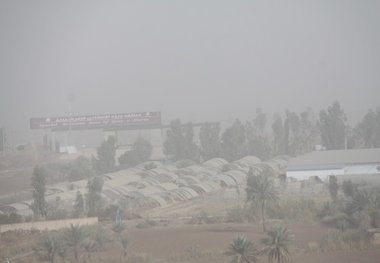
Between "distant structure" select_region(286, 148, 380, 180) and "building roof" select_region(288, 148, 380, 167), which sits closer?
"distant structure" select_region(286, 148, 380, 180)

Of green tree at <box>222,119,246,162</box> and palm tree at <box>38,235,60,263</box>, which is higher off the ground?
green tree at <box>222,119,246,162</box>

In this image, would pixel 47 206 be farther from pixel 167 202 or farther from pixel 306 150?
pixel 306 150

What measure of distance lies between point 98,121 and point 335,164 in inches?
956

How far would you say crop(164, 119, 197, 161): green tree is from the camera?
146 feet

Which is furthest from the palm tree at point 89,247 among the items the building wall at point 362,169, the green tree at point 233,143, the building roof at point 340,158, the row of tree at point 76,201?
the green tree at point 233,143

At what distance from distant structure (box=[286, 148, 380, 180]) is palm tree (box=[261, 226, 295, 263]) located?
1765 centimetres

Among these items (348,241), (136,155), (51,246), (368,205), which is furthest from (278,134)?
(51,246)

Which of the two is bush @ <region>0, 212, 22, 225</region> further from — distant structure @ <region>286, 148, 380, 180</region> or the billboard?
the billboard

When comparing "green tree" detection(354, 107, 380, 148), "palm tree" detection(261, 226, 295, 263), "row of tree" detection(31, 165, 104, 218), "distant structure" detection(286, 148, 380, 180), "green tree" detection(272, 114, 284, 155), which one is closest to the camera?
"palm tree" detection(261, 226, 295, 263)

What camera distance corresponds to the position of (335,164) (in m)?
32.8

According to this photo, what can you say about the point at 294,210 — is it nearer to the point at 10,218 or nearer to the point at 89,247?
the point at 89,247

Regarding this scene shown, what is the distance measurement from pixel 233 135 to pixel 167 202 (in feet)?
62.0

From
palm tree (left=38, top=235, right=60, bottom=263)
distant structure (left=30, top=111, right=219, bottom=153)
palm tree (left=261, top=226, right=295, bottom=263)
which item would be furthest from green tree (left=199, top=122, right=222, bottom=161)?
palm tree (left=261, top=226, right=295, bottom=263)

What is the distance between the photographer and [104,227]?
21.7m
